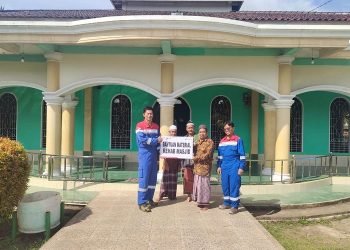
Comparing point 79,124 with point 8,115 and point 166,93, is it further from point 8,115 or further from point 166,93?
point 166,93

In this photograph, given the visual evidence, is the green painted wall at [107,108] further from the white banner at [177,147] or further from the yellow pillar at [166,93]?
the white banner at [177,147]

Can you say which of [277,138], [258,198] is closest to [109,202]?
[258,198]

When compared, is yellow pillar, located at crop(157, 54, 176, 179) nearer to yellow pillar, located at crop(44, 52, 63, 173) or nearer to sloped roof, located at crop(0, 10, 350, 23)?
yellow pillar, located at crop(44, 52, 63, 173)

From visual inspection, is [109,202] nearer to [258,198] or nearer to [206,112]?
[258,198]

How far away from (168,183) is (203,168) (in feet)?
3.10

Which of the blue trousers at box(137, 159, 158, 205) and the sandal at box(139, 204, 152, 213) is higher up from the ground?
the blue trousers at box(137, 159, 158, 205)

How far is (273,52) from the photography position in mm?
10008

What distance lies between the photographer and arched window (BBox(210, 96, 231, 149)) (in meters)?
13.4

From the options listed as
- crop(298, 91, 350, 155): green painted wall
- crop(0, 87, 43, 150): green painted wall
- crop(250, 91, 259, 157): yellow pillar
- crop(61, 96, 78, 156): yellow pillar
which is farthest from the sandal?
crop(298, 91, 350, 155): green painted wall

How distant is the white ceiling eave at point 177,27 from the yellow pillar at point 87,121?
168 inches

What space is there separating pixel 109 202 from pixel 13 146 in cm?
222

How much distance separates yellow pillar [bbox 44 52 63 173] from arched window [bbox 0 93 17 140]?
13.5 feet

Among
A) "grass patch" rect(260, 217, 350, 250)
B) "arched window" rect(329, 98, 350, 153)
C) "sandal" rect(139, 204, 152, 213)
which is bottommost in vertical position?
"grass patch" rect(260, 217, 350, 250)

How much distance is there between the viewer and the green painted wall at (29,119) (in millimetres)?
13586
